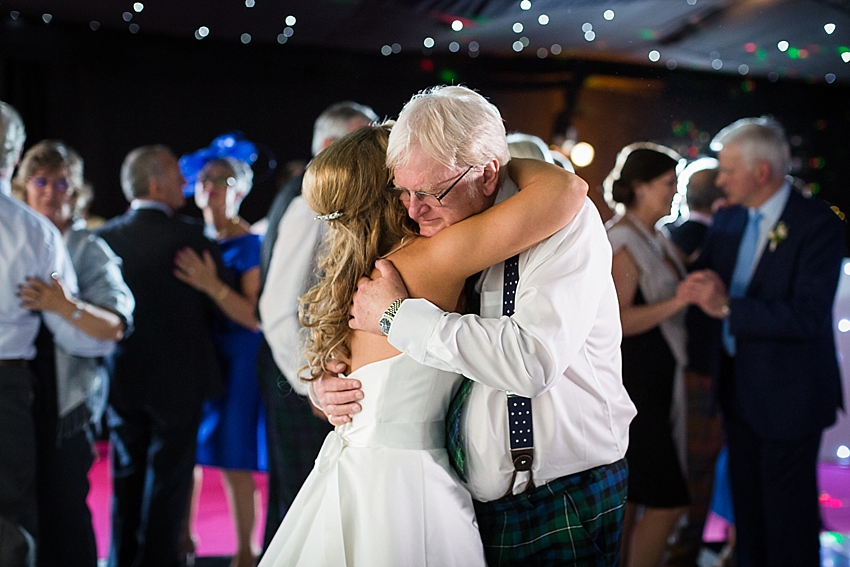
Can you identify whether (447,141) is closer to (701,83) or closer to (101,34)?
(701,83)

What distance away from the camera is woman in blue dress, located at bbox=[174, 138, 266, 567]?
3037 millimetres

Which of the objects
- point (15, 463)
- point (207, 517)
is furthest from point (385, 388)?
point (207, 517)

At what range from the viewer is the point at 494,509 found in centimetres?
158

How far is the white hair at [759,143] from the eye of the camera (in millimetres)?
2443

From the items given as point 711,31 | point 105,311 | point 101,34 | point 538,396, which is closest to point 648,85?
point 711,31

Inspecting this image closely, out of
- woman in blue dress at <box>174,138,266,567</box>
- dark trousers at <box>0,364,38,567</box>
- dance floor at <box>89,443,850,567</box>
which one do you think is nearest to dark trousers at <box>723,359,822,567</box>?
dance floor at <box>89,443,850,567</box>

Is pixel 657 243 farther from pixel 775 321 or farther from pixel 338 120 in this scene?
pixel 338 120

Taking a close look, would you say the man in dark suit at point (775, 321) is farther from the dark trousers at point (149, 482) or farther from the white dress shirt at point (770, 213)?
the dark trousers at point (149, 482)

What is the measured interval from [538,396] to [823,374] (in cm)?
136

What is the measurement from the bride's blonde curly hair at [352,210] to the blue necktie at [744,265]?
138cm

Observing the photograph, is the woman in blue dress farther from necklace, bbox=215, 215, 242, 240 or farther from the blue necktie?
the blue necktie

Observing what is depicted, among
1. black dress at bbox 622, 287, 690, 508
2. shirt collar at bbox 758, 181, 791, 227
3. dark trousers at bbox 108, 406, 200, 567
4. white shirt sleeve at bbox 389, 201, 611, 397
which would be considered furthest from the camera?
dark trousers at bbox 108, 406, 200, 567

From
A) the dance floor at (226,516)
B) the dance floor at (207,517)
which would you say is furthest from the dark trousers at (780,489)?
the dance floor at (207,517)

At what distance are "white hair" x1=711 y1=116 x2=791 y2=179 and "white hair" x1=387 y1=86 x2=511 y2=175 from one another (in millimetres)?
1252
